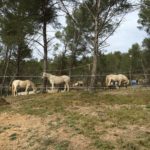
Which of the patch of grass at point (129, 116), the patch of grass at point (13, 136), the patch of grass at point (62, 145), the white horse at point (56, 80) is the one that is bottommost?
the patch of grass at point (62, 145)

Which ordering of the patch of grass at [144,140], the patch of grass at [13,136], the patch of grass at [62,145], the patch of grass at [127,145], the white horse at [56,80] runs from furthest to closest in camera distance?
the white horse at [56,80] < the patch of grass at [13,136] < the patch of grass at [62,145] < the patch of grass at [144,140] < the patch of grass at [127,145]

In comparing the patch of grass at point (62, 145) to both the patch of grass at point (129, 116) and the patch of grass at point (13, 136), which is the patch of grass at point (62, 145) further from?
the patch of grass at point (129, 116)

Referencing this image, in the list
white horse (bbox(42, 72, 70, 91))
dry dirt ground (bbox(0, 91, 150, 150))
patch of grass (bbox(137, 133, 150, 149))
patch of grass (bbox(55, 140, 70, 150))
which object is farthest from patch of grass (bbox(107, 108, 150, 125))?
white horse (bbox(42, 72, 70, 91))

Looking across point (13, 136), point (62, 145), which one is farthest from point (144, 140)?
point (13, 136)

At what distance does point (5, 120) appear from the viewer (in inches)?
617

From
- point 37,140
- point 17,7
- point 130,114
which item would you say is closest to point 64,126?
point 37,140

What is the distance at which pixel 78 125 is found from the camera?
1353cm

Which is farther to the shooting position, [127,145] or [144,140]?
[144,140]

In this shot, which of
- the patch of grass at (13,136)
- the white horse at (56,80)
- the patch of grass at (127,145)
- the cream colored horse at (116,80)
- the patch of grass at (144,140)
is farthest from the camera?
the cream colored horse at (116,80)

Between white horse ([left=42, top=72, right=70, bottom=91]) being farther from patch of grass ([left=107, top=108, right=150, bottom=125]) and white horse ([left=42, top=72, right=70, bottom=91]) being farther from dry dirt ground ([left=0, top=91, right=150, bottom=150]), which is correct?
patch of grass ([left=107, top=108, right=150, bottom=125])

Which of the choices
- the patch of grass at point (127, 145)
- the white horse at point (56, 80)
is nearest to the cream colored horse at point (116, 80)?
the white horse at point (56, 80)

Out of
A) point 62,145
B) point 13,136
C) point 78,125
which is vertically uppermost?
point 78,125

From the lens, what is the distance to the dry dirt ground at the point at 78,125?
39.5ft

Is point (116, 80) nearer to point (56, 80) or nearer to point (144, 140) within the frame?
point (56, 80)
